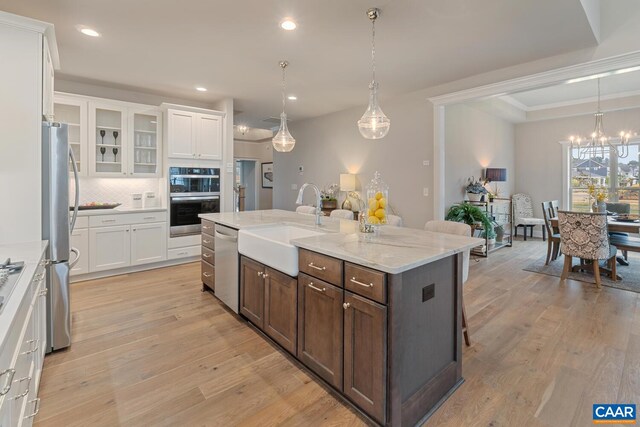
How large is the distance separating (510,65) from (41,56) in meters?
4.64

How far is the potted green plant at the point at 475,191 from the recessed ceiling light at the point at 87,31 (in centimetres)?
587

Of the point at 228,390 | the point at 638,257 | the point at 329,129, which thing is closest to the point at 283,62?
the point at 329,129

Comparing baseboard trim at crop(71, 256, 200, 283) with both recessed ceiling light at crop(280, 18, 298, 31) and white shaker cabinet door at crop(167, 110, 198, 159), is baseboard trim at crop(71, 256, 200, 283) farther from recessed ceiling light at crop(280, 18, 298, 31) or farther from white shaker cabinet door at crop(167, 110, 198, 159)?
recessed ceiling light at crop(280, 18, 298, 31)

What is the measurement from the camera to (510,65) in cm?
390

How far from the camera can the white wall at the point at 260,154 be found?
1007cm

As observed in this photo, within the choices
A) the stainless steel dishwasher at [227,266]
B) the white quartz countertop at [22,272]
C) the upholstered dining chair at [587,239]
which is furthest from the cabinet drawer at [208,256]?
the upholstered dining chair at [587,239]

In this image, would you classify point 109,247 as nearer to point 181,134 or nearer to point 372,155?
point 181,134

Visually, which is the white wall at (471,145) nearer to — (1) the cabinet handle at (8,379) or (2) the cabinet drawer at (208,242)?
(2) the cabinet drawer at (208,242)

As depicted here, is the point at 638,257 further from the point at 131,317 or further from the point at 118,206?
the point at 118,206

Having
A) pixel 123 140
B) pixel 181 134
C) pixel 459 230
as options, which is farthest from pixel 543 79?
pixel 123 140

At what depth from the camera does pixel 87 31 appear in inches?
121

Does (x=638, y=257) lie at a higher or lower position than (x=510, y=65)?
Answer: lower

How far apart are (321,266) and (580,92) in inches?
277

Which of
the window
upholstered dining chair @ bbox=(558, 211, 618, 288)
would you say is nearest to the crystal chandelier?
the window
